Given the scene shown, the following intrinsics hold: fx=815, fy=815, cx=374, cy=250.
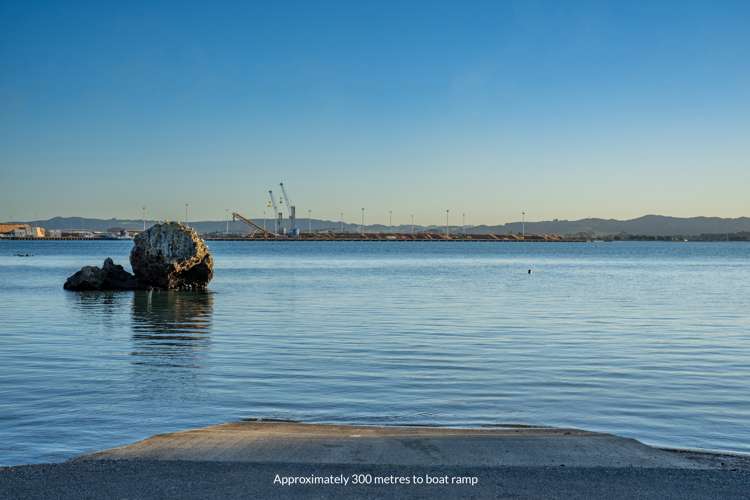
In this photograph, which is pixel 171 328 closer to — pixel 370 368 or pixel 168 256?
pixel 370 368

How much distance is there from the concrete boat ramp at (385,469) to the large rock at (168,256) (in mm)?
34847

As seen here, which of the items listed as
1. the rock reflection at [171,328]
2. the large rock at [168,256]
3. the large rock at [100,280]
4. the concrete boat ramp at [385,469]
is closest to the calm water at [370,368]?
the rock reflection at [171,328]

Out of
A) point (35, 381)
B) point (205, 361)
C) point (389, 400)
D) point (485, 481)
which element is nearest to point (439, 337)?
point (205, 361)

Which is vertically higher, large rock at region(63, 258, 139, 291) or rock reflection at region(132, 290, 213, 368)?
large rock at region(63, 258, 139, 291)

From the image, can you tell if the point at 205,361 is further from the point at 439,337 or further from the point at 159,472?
the point at 159,472

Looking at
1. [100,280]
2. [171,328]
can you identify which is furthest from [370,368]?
[100,280]

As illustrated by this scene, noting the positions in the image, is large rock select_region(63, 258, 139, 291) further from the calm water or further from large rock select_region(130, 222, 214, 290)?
the calm water

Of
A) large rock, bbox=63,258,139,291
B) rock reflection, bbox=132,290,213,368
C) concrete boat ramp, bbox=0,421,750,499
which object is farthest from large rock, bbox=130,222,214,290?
concrete boat ramp, bbox=0,421,750,499

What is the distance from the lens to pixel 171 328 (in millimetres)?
26641

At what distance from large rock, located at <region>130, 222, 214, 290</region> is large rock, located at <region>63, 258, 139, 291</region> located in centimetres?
83

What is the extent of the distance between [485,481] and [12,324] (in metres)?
23.6

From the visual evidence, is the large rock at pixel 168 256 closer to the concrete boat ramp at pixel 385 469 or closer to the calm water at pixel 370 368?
the calm water at pixel 370 368

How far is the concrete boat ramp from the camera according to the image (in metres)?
7.21

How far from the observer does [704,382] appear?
1580 cm
